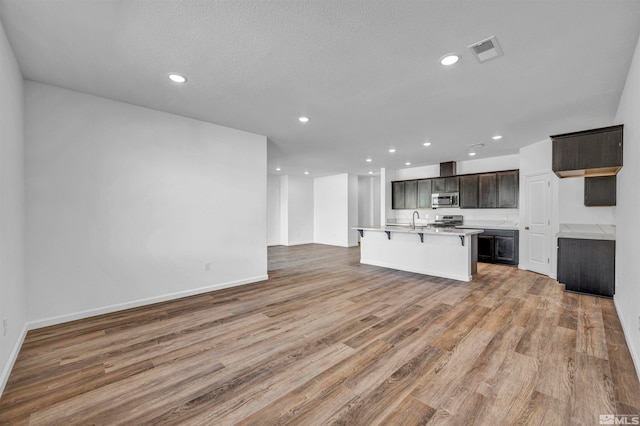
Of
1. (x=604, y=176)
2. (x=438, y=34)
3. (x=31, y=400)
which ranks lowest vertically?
(x=31, y=400)

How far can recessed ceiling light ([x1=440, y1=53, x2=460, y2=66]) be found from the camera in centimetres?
236

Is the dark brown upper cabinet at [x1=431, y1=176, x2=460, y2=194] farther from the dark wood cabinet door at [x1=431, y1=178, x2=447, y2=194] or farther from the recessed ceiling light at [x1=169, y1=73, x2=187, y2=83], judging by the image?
the recessed ceiling light at [x1=169, y1=73, x2=187, y2=83]

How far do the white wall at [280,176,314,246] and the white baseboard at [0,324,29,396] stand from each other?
7.41m

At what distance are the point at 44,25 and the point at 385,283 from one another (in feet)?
16.5

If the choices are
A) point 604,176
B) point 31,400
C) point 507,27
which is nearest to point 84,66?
point 31,400

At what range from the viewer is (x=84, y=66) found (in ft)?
8.54

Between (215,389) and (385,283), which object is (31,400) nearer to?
(215,389)

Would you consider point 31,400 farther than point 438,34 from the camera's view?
No

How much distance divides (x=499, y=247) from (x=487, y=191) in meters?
1.44

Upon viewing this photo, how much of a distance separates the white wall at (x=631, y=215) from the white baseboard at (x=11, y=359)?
4.81 meters

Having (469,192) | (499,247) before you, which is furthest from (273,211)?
(499,247)

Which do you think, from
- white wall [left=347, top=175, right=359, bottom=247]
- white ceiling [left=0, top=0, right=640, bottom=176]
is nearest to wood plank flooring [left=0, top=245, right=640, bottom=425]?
white ceiling [left=0, top=0, right=640, bottom=176]

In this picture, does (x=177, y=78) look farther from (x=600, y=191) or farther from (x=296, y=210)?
(x=296, y=210)
